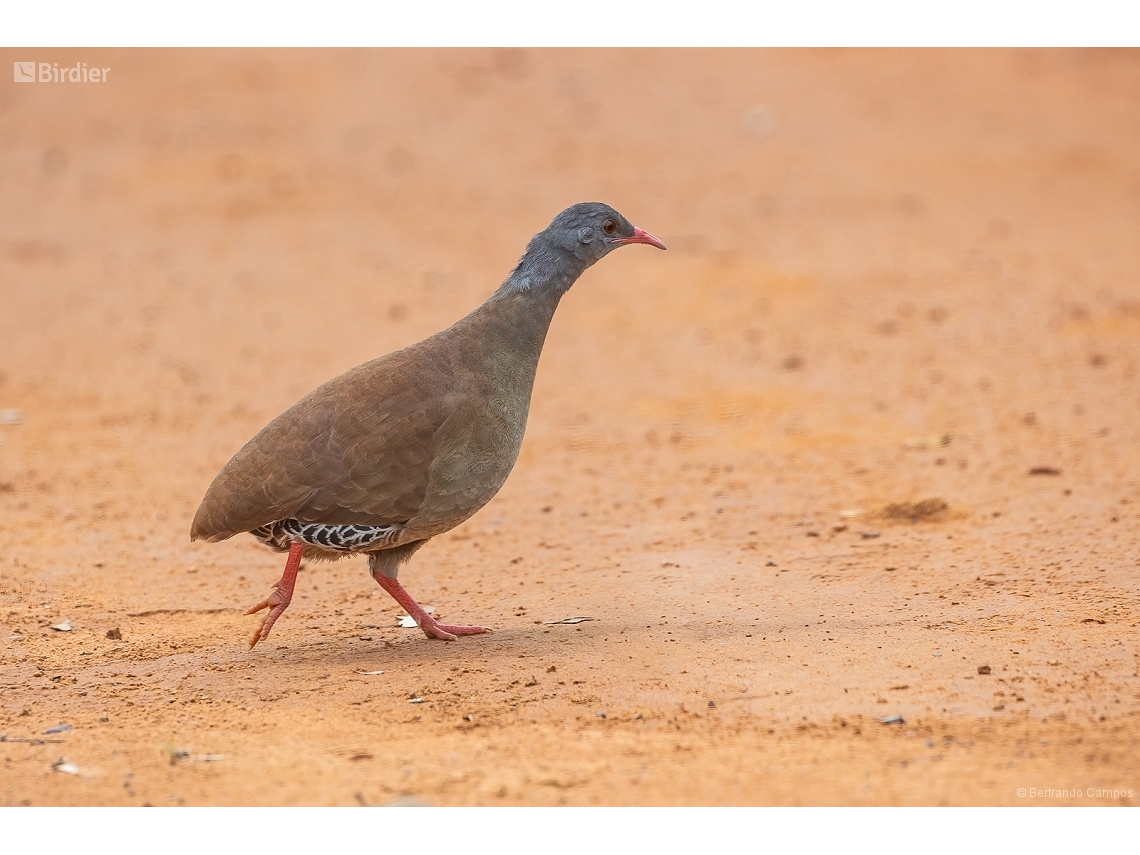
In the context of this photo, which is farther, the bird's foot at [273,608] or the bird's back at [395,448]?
the bird's foot at [273,608]

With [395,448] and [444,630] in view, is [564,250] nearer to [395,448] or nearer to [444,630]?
[395,448]

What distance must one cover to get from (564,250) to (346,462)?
4.89 ft

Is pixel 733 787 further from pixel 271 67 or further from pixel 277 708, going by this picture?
pixel 271 67

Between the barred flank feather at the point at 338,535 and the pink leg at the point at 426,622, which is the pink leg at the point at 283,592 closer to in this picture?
the barred flank feather at the point at 338,535

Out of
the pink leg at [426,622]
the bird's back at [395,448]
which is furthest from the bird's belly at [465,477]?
the pink leg at [426,622]

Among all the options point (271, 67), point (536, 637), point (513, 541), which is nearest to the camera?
point (536, 637)

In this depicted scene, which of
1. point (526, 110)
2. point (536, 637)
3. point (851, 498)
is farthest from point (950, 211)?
point (536, 637)

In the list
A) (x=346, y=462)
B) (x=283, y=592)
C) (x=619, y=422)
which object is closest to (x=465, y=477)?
(x=346, y=462)

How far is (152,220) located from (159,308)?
310 centimetres

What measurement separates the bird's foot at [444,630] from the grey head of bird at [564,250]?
1.63 m

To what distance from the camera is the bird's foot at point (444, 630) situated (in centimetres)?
621

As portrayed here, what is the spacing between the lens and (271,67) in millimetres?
20625

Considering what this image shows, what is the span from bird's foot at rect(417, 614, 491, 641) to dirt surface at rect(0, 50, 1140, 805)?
0.17m

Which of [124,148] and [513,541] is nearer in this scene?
[513,541]
